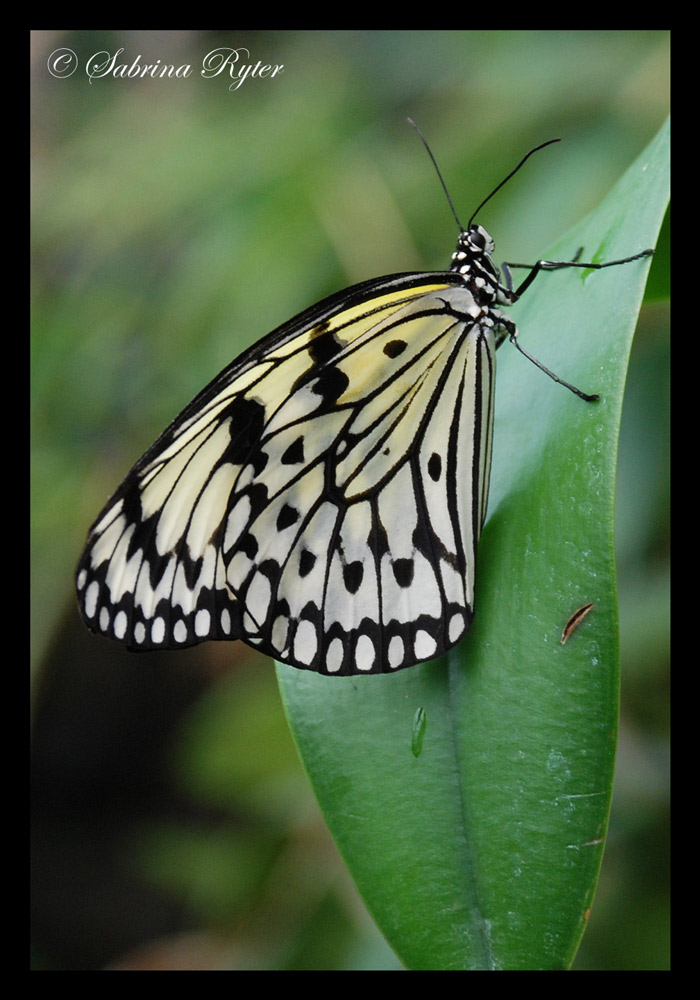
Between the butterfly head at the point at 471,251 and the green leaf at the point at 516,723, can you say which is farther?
the butterfly head at the point at 471,251

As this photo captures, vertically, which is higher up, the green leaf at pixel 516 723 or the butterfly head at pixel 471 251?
the butterfly head at pixel 471 251

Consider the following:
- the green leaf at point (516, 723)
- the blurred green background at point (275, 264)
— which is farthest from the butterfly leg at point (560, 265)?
the blurred green background at point (275, 264)

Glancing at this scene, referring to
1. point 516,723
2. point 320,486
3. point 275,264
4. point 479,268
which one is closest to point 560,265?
point 479,268

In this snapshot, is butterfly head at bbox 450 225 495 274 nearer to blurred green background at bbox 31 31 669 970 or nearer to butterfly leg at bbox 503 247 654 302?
butterfly leg at bbox 503 247 654 302

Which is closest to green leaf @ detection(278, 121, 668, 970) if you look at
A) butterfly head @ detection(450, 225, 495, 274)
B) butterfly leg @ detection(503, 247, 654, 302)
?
butterfly leg @ detection(503, 247, 654, 302)

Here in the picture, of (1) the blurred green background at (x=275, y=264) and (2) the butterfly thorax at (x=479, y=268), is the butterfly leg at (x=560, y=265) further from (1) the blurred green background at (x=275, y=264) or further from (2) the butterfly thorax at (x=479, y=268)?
(1) the blurred green background at (x=275, y=264)

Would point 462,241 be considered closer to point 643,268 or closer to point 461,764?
point 643,268

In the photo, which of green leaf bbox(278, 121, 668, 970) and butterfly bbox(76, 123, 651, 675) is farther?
butterfly bbox(76, 123, 651, 675)

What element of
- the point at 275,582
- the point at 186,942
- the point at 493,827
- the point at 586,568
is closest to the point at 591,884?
the point at 493,827
